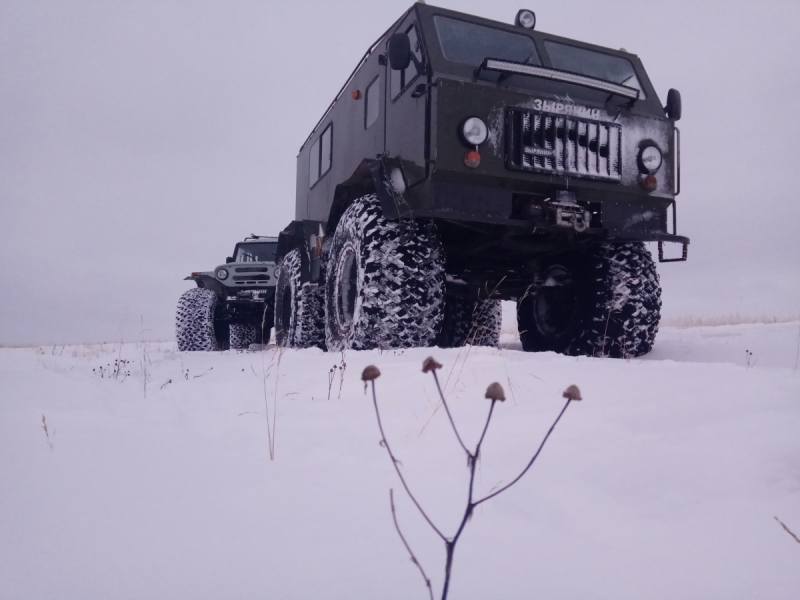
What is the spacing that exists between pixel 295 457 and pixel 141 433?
1.96ft

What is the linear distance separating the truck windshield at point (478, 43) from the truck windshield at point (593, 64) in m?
0.25

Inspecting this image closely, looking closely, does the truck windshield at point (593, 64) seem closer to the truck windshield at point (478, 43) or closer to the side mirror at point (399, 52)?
the truck windshield at point (478, 43)

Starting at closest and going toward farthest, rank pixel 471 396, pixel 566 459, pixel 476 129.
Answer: pixel 566 459, pixel 471 396, pixel 476 129

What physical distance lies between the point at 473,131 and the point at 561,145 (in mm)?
704

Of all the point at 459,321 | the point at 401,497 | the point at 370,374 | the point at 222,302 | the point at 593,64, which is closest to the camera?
the point at 370,374

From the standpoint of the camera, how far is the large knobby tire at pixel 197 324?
9398 mm

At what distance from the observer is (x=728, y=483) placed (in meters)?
1.38

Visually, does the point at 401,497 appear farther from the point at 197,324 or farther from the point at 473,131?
the point at 197,324

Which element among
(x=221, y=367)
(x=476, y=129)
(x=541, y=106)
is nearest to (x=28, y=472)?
(x=221, y=367)

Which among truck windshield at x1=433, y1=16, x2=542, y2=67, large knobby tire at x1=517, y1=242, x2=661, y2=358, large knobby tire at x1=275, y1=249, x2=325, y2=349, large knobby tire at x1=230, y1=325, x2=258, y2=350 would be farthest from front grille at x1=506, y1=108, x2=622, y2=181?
large knobby tire at x1=230, y1=325, x2=258, y2=350

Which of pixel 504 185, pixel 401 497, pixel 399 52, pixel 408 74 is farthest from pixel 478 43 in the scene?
pixel 401 497

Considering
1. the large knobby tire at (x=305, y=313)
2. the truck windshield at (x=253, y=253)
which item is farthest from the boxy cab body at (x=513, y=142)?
the truck windshield at (x=253, y=253)

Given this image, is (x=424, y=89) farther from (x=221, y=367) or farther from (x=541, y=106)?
(x=221, y=367)

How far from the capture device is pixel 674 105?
194 inches
